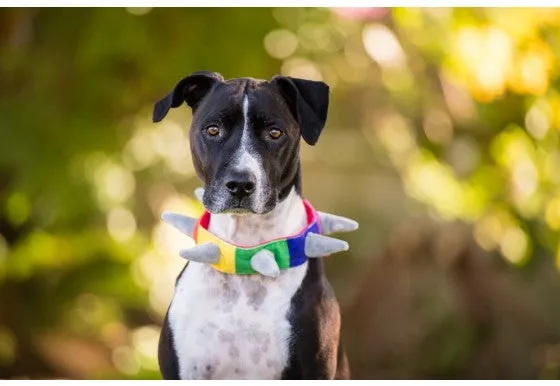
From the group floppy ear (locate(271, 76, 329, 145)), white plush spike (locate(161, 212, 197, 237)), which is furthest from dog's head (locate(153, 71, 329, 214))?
white plush spike (locate(161, 212, 197, 237))

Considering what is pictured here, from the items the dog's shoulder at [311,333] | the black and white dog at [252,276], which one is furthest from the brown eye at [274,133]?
the dog's shoulder at [311,333]

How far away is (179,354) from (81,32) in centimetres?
300

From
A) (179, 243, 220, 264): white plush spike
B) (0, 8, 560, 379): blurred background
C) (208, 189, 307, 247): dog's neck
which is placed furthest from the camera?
(0, 8, 560, 379): blurred background

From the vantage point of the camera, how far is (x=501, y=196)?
5.09 m

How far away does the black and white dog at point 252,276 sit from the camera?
6.57ft

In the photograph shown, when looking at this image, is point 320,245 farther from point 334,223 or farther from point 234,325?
point 234,325

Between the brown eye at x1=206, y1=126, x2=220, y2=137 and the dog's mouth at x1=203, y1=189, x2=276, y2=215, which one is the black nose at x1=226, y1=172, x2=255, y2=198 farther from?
the brown eye at x1=206, y1=126, x2=220, y2=137

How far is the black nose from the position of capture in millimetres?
1954

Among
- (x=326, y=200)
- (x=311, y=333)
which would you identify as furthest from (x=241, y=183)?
(x=326, y=200)

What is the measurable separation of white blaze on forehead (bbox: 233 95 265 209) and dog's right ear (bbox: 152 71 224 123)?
14cm

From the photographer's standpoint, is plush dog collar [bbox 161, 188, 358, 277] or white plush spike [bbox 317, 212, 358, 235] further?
white plush spike [bbox 317, 212, 358, 235]
